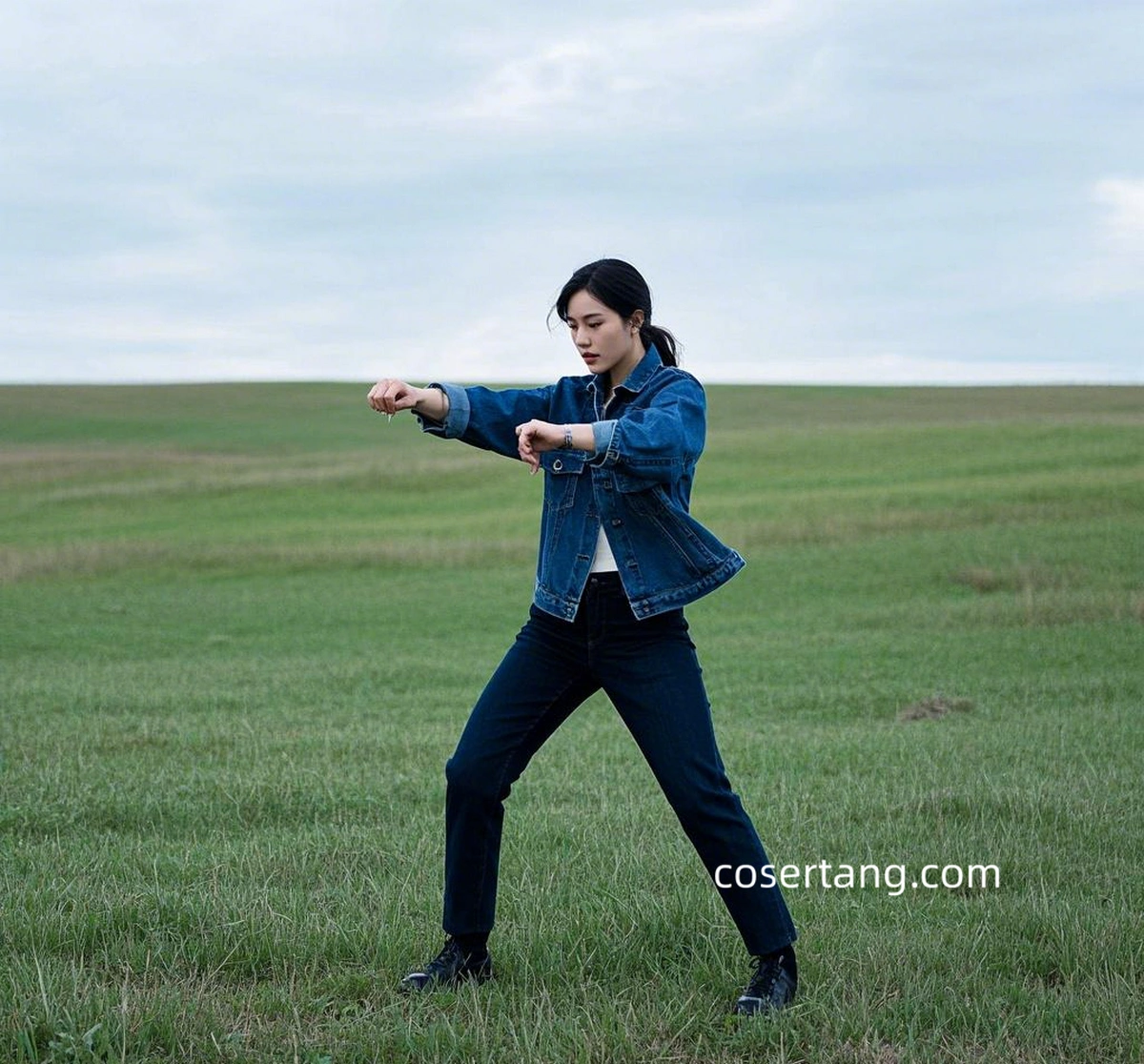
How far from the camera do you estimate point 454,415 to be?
4.71 metres

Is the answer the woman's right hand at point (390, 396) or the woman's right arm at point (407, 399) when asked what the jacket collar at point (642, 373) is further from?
the woman's right hand at point (390, 396)

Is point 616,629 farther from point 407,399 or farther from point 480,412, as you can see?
point 407,399

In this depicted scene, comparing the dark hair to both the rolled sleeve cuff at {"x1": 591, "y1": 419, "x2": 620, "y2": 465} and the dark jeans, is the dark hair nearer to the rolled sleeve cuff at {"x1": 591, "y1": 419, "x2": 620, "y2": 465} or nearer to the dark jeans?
the rolled sleeve cuff at {"x1": 591, "y1": 419, "x2": 620, "y2": 465}

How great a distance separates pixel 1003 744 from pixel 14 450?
5894 cm

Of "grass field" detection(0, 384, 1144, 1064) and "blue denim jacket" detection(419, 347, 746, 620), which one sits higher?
"blue denim jacket" detection(419, 347, 746, 620)

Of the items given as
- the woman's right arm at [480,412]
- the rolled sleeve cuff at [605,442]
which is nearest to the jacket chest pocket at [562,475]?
the woman's right arm at [480,412]

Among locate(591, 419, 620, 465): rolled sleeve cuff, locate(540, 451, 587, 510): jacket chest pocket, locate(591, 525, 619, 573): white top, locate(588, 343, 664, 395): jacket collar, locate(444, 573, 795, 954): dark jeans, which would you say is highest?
locate(588, 343, 664, 395): jacket collar

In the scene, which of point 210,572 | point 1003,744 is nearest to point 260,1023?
point 1003,744

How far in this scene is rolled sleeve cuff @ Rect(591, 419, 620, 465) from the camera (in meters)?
4.18

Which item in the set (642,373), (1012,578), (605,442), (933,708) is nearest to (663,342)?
(642,373)

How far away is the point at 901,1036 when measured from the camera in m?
4.15

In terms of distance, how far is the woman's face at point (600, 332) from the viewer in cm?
455

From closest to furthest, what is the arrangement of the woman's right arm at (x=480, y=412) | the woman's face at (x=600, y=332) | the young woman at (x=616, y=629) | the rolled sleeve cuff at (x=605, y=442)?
the rolled sleeve cuff at (x=605, y=442), the young woman at (x=616, y=629), the woman's face at (x=600, y=332), the woman's right arm at (x=480, y=412)

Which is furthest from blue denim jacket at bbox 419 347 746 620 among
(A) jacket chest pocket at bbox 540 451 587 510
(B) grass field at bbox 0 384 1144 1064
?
(B) grass field at bbox 0 384 1144 1064
